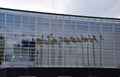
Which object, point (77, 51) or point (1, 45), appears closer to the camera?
point (1, 45)

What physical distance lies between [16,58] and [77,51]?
51.4 feet

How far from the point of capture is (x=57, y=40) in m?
80.0

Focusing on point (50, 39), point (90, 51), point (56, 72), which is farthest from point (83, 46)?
point (56, 72)

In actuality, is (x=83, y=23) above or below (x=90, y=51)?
above

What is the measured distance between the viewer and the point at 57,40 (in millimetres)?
80000

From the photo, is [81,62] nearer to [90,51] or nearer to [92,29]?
[90,51]

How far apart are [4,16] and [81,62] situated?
70.7ft

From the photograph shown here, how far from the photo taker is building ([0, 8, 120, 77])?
75.2 m

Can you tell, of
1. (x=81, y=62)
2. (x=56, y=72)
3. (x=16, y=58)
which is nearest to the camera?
(x=56, y=72)

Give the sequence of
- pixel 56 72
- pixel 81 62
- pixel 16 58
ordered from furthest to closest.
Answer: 1. pixel 81 62
2. pixel 16 58
3. pixel 56 72

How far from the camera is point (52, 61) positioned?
78.1 meters

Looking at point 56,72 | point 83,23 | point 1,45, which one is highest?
point 83,23

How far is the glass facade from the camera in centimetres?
7525

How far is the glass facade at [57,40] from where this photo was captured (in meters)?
75.2
